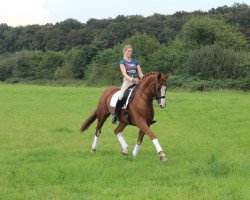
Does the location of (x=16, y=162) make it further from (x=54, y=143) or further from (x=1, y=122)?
(x=1, y=122)

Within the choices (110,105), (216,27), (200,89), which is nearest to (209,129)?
(110,105)

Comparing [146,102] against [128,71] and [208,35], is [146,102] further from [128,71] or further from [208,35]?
[208,35]

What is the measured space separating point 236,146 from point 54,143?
634 cm

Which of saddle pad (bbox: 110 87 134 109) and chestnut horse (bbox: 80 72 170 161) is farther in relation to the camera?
saddle pad (bbox: 110 87 134 109)

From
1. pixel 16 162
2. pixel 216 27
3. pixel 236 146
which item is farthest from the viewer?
pixel 216 27

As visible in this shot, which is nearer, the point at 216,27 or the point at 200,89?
the point at 200,89

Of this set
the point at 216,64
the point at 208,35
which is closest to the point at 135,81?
the point at 216,64

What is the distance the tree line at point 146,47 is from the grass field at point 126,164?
102 ft

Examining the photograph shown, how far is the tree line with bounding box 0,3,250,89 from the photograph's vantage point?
5275 cm

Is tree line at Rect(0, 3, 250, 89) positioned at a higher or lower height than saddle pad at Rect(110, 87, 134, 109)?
lower

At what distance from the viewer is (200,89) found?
48.3 metres

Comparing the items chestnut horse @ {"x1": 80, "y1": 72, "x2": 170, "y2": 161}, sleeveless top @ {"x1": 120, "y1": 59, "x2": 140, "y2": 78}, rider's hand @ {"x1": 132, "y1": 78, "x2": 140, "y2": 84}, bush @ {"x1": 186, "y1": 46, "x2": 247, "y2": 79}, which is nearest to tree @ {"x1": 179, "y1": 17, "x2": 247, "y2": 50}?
bush @ {"x1": 186, "y1": 46, "x2": 247, "y2": 79}

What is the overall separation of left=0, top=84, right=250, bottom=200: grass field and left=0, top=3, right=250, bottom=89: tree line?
31.1 meters

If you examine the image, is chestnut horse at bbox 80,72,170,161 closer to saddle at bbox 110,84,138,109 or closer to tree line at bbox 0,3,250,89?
saddle at bbox 110,84,138,109
